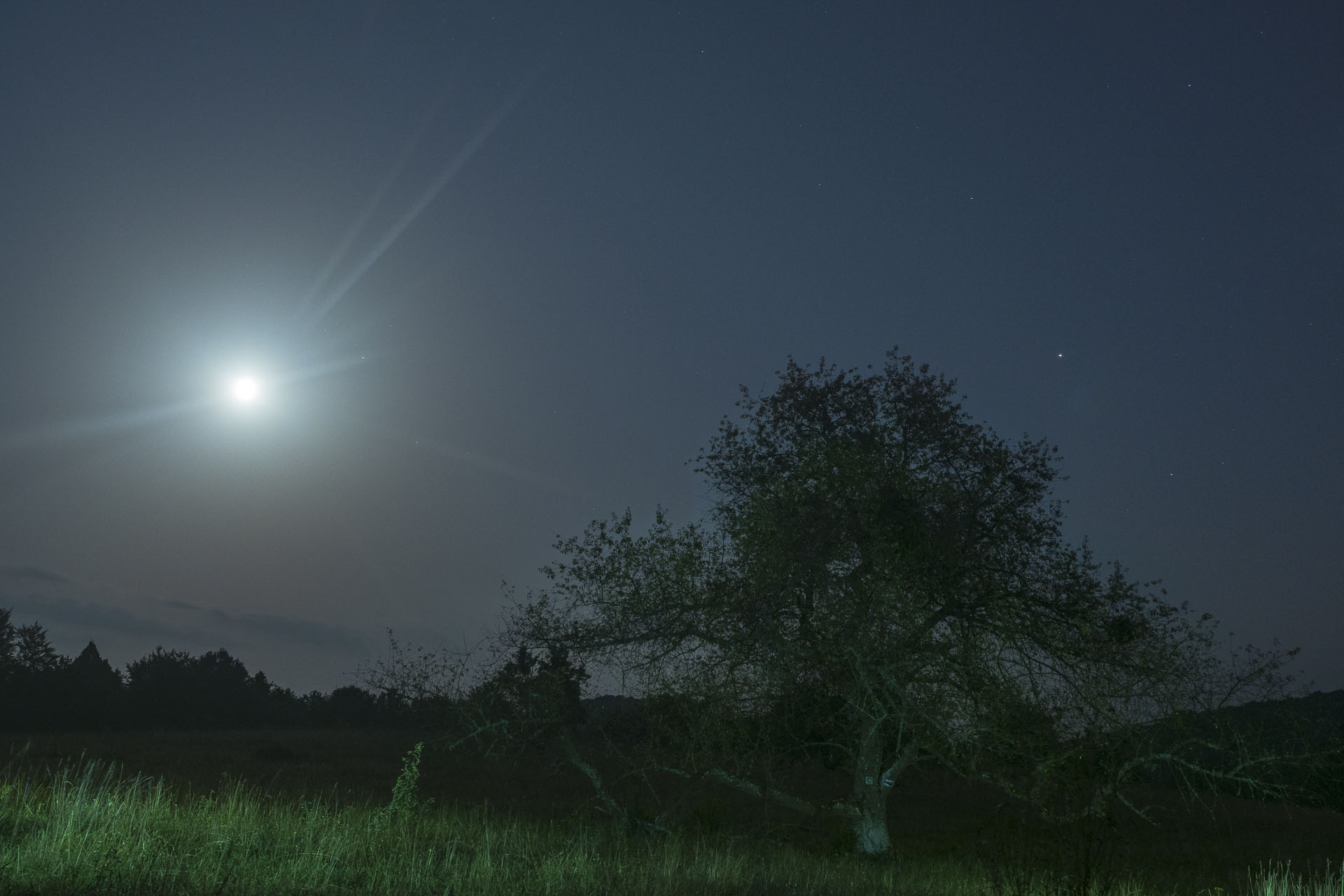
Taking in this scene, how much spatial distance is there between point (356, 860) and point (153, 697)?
62.9 metres

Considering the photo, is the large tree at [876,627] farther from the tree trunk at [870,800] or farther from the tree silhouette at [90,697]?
the tree silhouette at [90,697]

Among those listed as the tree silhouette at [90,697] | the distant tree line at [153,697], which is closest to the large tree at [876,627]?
the distant tree line at [153,697]

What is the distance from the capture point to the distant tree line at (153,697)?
188 ft

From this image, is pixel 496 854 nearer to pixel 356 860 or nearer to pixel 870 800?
pixel 356 860

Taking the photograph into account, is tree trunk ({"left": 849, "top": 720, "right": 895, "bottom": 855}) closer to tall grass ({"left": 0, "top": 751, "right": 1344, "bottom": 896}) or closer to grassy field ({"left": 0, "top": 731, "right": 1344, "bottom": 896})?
grassy field ({"left": 0, "top": 731, "right": 1344, "bottom": 896})

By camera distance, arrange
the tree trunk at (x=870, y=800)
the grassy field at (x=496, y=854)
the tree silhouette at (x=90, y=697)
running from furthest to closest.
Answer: the tree silhouette at (x=90, y=697), the tree trunk at (x=870, y=800), the grassy field at (x=496, y=854)

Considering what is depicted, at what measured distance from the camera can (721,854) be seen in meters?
12.4

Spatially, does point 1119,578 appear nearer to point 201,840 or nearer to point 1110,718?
point 1110,718

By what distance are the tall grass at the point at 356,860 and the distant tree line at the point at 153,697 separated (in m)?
41.8

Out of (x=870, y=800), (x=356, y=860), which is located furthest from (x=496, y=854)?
(x=870, y=800)

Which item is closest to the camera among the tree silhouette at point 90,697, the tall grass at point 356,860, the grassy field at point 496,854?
the tall grass at point 356,860

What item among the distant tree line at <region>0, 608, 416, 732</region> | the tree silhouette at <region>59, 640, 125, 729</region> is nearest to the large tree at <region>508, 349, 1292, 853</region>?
the distant tree line at <region>0, 608, 416, 732</region>

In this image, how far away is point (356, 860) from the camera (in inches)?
399

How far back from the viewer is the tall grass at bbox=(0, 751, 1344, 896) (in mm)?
8266
